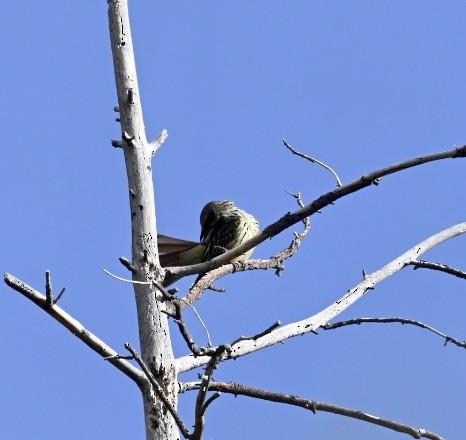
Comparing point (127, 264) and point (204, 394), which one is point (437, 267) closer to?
point (127, 264)

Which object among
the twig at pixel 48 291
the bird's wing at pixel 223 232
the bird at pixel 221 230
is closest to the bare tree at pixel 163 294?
the twig at pixel 48 291

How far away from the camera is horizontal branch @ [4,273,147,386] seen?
12.9 ft

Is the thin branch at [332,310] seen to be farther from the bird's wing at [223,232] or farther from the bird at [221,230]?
the bird's wing at [223,232]

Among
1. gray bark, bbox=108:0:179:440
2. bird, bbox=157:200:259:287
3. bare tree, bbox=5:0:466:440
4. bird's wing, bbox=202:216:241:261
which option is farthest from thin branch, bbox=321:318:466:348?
bird's wing, bbox=202:216:241:261

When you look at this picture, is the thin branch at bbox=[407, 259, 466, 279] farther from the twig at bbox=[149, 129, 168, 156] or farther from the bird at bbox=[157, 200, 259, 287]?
the bird at bbox=[157, 200, 259, 287]

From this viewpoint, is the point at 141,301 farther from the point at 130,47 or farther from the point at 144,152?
the point at 130,47

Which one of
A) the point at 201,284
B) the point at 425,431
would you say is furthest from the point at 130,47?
the point at 425,431

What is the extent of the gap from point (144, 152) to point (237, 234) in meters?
4.32

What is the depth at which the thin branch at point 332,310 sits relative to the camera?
464 centimetres

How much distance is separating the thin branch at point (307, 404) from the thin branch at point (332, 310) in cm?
17

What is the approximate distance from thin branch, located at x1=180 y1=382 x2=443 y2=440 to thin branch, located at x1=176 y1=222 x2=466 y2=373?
167mm

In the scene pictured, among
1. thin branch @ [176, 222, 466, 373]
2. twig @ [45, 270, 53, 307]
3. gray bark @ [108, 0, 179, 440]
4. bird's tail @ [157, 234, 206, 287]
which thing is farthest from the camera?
bird's tail @ [157, 234, 206, 287]

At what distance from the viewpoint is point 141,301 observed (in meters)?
4.53

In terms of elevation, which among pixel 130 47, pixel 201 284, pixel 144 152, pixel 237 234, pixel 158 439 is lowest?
pixel 158 439
